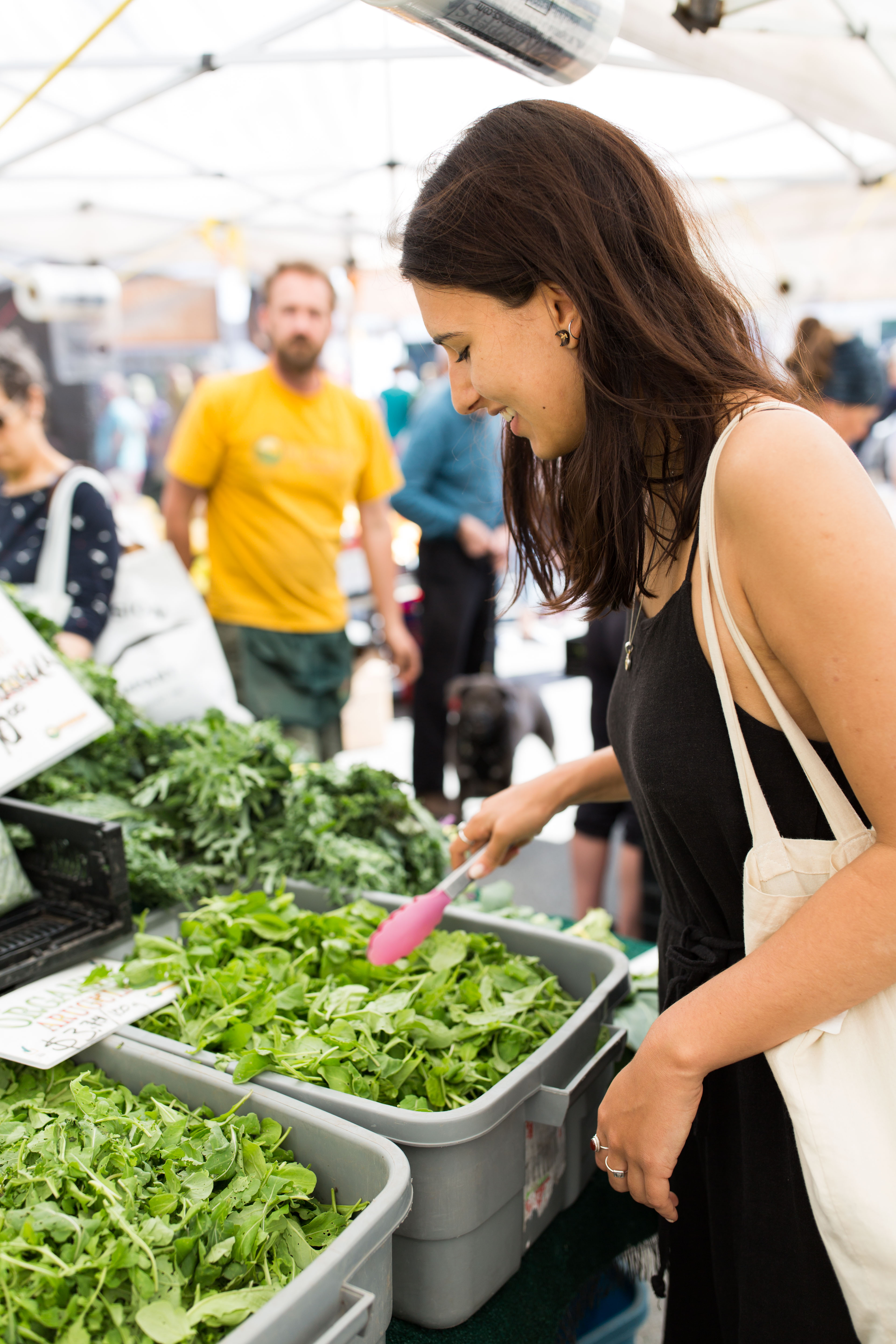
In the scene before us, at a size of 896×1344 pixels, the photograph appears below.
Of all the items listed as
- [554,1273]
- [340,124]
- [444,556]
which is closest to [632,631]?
[554,1273]

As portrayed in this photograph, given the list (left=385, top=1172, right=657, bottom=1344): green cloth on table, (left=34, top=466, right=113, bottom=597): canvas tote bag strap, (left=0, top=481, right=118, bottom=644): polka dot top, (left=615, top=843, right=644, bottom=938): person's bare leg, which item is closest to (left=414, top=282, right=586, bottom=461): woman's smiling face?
(left=385, top=1172, right=657, bottom=1344): green cloth on table

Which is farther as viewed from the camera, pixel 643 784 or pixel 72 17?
pixel 72 17

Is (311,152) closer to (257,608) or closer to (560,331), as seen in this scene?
(257,608)

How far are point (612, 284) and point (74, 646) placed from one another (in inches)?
61.5

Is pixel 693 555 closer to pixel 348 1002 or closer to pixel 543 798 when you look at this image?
pixel 543 798

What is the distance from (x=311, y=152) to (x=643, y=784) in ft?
13.9

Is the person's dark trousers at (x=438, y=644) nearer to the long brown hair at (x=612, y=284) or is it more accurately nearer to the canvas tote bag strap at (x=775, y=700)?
the long brown hair at (x=612, y=284)

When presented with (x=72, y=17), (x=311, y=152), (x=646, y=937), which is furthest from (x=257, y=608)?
(x=311, y=152)

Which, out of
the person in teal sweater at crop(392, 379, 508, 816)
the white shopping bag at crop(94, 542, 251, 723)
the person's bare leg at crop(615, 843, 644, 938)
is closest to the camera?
the white shopping bag at crop(94, 542, 251, 723)

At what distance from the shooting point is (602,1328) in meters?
1.09

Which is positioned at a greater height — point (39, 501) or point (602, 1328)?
point (39, 501)

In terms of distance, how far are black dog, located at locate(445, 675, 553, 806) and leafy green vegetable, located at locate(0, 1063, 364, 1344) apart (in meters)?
2.86

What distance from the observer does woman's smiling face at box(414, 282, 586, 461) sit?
0.87 meters

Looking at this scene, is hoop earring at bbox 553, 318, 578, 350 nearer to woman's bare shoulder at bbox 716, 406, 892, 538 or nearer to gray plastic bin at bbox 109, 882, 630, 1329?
woman's bare shoulder at bbox 716, 406, 892, 538
